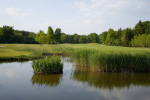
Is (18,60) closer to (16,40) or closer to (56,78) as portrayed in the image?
(56,78)

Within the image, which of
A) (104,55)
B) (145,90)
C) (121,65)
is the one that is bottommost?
(145,90)

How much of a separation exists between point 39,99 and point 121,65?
345 inches

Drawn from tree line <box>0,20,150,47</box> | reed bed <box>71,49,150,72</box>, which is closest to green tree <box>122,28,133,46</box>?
tree line <box>0,20,150,47</box>

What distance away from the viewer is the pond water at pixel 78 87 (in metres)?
8.33

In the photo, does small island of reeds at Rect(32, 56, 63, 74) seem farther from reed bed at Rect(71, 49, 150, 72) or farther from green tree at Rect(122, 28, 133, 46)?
green tree at Rect(122, 28, 133, 46)

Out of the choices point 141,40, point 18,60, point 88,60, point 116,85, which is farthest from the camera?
point 141,40

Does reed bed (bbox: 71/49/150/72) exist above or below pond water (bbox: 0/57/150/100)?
above

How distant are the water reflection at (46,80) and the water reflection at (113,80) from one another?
4.77 feet

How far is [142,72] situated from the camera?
1405 centimetres

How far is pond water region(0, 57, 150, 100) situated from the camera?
833 cm

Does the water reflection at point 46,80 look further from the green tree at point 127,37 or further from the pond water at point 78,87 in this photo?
the green tree at point 127,37

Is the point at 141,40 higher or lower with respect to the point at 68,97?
higher

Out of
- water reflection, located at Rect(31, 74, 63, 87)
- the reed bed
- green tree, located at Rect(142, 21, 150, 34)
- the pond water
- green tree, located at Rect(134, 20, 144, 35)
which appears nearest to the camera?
the pond water

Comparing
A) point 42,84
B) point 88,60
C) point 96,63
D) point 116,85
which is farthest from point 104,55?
point 42,84
